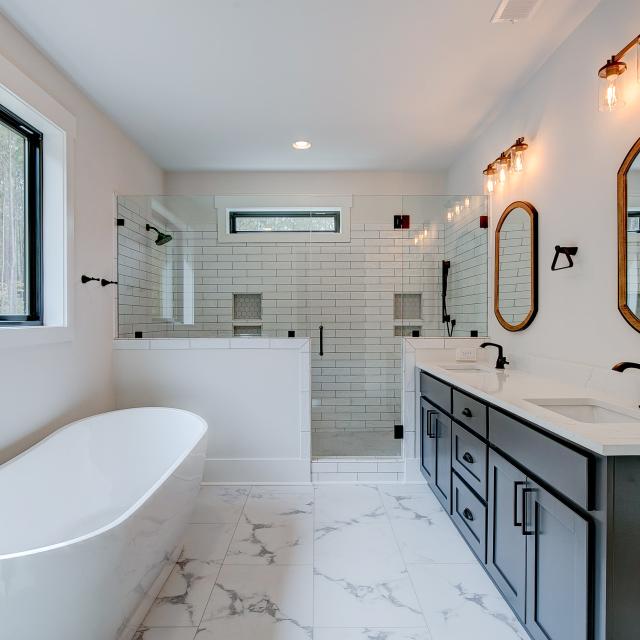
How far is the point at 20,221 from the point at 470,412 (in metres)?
2.55

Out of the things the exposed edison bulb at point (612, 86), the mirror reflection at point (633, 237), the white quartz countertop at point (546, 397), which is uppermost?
the exposed edison bulb at point (612, 86)

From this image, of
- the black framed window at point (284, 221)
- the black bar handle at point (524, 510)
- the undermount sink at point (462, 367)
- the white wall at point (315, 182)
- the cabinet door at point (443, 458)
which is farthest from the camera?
the white wall at point (315, 182)

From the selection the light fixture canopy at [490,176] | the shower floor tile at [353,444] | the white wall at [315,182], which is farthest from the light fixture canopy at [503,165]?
the shower floor tile at [353,444]

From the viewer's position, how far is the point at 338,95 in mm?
2652

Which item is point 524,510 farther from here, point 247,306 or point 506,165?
point 247,306

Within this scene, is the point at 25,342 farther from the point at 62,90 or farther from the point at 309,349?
the point at 309,349

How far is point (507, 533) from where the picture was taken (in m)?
1.70

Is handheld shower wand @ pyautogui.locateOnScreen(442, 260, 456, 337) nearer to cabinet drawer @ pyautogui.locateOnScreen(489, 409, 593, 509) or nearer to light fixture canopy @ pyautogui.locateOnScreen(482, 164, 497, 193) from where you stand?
light fixture canopy @ pyautogui.locateOnScreen(482, 164, 497, 193)

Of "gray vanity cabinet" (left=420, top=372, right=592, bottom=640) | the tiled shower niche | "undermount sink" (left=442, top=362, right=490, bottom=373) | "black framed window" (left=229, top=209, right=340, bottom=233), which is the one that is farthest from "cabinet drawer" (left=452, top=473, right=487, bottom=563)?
"black framed window" (left=229, top=209, right=340, bottom=233)

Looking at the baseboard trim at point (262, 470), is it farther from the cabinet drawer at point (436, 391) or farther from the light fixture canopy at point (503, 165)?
the light fixture canopy at point (503, 165)

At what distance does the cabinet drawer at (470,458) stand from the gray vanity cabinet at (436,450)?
12 cm

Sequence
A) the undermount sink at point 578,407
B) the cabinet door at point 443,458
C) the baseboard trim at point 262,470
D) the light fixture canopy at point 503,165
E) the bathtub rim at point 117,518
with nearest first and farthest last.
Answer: the bathtub rim at point 117,518 → the undermount sink at point 578,407 → the cabinet door at point 443,458 → the light fixture canopy at point 503,165 → the baseboard trim at point 262,470

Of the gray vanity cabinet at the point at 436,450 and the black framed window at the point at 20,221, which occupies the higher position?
the black framed window at the point at 20,221

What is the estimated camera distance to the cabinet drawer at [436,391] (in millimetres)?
2480
